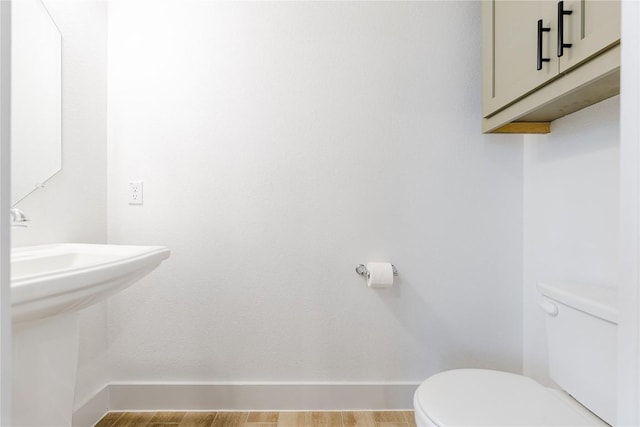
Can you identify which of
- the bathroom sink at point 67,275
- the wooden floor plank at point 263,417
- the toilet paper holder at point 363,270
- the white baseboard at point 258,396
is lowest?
the wooden floor plank at point 263,417

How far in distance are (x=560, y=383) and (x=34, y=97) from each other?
2.01 metres

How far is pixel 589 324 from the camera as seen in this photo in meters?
1.09

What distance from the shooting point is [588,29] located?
979 millimetres

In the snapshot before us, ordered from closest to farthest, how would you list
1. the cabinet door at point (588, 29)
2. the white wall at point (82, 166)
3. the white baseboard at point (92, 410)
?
the cabinet door at point (588, 29)
the white wall at point (82, 166)
the white baseboard at point (92, 410)

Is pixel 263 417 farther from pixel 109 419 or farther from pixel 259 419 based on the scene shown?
pixel 109 419

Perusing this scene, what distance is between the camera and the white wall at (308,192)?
167 centimetres

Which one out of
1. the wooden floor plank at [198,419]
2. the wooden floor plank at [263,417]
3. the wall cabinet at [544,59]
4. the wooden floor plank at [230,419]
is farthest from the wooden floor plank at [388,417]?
the wall cabinet at [544,59]

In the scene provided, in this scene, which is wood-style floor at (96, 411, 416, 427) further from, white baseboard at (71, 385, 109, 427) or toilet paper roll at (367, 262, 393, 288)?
toilet paper roll at (367, 262, 393, 288)

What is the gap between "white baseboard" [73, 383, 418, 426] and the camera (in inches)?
66.0

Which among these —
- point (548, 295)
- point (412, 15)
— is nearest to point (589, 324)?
point (548, 295)

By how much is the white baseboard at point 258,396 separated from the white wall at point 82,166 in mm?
160

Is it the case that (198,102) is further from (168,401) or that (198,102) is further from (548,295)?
(548,295)

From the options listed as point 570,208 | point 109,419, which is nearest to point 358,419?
point 109,419

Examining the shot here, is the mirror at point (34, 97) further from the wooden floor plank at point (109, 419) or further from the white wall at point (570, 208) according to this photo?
the white wall at point (570, 208)
